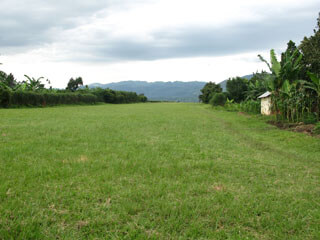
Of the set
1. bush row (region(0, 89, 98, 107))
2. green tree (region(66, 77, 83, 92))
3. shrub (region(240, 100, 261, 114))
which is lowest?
shrub (region(240, 100, 261, 114))

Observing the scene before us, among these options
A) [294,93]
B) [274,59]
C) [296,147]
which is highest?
[274,59]

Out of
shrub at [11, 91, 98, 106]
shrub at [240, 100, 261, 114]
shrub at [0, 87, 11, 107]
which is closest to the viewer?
shrub at [240, 100, 261, 114]

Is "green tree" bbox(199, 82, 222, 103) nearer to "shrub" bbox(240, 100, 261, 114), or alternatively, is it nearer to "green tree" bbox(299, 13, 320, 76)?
"shrub" bbox(240, 100, 261, 114)

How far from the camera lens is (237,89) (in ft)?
149

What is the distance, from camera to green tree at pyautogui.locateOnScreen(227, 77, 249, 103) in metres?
45.1

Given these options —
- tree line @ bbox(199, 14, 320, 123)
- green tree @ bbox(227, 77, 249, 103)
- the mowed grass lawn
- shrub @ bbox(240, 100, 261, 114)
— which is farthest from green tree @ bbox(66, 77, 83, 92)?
the mowed grass lawn

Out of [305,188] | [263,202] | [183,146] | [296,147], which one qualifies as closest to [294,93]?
[296,147]

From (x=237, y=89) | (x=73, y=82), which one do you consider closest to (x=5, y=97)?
(x=237, y=89)

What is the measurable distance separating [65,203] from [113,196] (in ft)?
2.26

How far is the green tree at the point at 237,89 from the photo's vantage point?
148 ft

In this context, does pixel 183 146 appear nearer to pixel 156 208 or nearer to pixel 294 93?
pixel 156 208

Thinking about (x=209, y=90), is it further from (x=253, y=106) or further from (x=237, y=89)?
(x=253, y=106)

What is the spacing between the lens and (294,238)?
3.06 metres

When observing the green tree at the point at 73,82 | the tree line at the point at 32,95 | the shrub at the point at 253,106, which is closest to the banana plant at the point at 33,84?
the tree line at the point at 32,95
